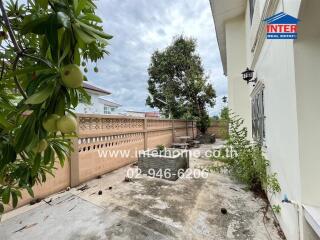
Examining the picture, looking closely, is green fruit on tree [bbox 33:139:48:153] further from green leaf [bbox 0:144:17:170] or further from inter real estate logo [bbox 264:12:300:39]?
inter real estate logo [bbox 264:12:300:39]

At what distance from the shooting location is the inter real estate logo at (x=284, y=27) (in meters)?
1.54

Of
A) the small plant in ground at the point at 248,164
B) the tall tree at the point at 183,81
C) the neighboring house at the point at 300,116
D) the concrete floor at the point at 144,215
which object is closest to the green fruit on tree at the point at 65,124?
the neighboring house at the point at 300,116

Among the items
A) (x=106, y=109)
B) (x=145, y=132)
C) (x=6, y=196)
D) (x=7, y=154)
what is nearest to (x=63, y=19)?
(x=7, y=154)

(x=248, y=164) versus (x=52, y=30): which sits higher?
(x=52, y=30)

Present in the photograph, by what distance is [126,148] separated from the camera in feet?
19.3

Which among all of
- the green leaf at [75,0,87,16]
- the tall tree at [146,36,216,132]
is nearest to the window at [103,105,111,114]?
the tall tree at [146,36,216,132]

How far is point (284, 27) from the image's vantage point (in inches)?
63.4

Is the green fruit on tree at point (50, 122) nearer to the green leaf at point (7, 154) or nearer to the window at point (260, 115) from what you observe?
the green leaf at point (7, 154)

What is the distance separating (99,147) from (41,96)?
4449 mm

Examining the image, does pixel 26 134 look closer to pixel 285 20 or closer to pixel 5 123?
pixel 5 123

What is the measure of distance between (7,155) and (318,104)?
218cm

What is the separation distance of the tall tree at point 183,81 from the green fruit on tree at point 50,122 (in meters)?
11.6

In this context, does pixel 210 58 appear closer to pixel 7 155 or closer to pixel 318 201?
pixel 318 201

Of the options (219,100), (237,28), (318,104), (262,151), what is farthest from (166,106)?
(318,104)
